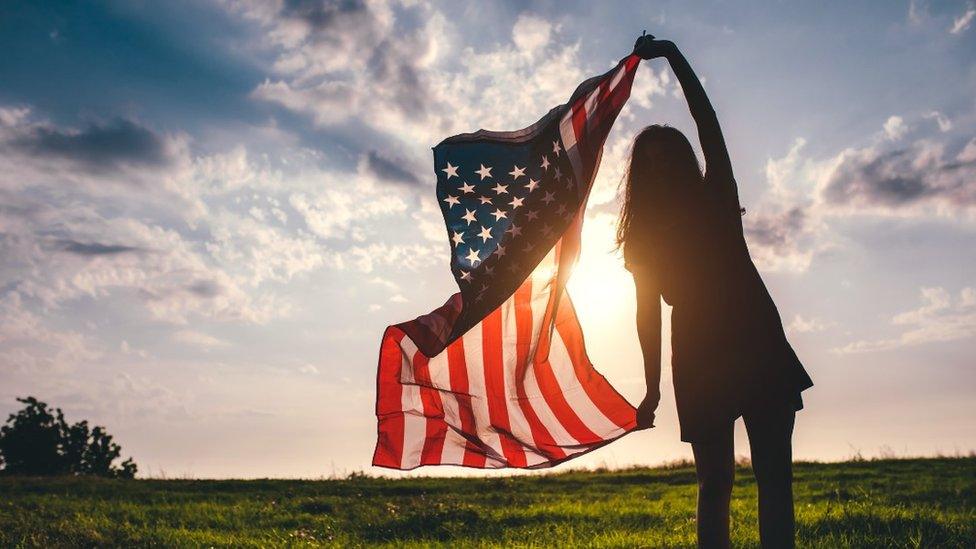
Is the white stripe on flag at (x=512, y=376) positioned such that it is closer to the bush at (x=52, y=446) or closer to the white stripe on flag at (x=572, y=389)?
the white stripe on flag at (x=572, y=389)

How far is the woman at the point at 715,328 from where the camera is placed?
135 inches

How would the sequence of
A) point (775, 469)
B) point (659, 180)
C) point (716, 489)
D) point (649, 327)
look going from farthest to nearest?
point (649, 327), point (659, 180), point (716, 489), point (775, 469)

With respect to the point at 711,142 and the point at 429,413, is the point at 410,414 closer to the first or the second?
the point at 429,413

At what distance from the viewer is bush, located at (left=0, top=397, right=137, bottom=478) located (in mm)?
38812

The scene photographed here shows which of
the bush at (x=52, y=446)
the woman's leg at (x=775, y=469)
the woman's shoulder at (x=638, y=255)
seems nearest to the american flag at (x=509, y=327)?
the woman's shoulder at (x=638, y=255)

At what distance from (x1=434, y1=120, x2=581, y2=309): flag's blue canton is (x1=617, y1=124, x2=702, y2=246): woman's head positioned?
1.44 m

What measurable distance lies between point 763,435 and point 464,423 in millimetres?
2849

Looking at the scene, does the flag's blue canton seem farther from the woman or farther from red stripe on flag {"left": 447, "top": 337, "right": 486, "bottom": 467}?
the woman

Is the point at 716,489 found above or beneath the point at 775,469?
beneath

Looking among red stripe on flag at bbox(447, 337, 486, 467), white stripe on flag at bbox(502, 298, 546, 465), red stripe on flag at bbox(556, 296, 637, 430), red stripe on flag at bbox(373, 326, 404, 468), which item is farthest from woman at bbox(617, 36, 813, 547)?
red stripe on flag at bbox(373, 326, 404, 468)

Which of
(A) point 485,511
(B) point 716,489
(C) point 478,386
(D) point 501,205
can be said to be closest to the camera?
(B) point 716,489

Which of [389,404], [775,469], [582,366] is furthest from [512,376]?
[775,469]

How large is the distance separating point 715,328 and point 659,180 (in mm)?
824

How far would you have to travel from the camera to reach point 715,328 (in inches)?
140
